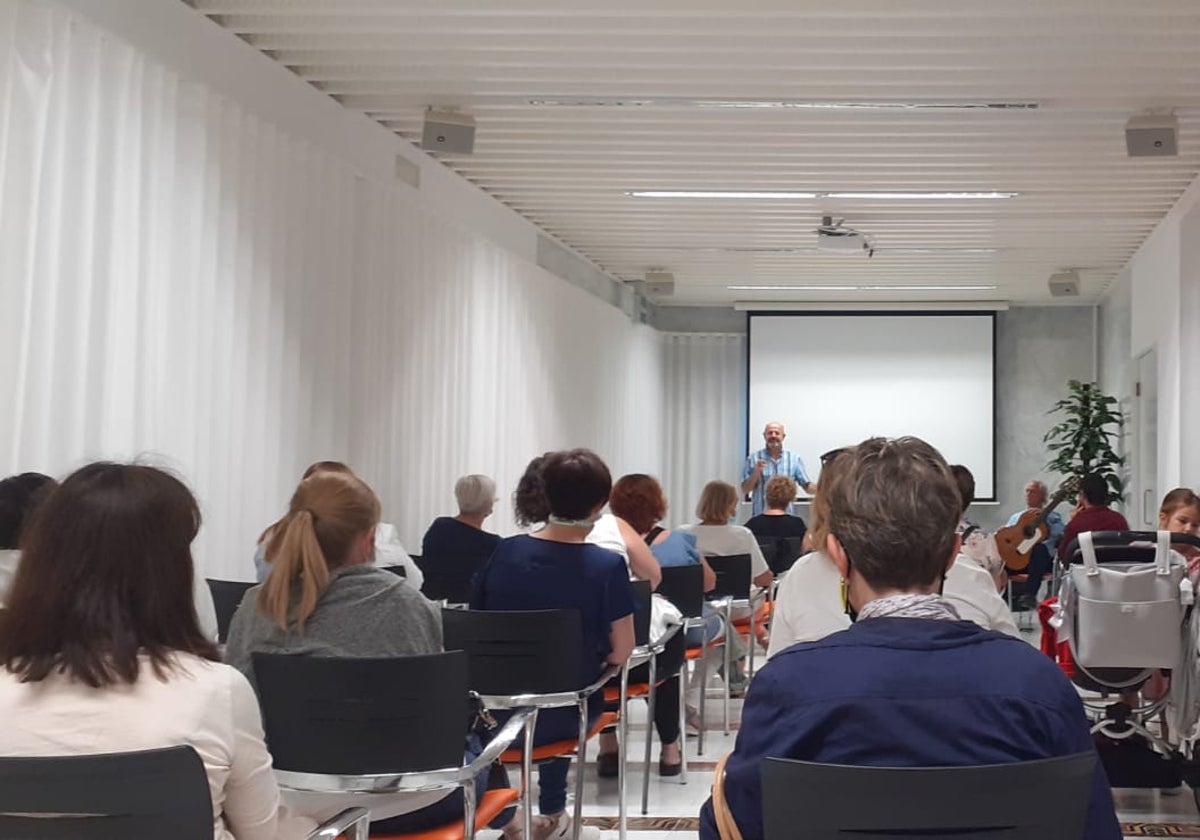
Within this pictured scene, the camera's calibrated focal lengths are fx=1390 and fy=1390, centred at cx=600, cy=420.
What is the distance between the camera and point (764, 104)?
24.1 feet

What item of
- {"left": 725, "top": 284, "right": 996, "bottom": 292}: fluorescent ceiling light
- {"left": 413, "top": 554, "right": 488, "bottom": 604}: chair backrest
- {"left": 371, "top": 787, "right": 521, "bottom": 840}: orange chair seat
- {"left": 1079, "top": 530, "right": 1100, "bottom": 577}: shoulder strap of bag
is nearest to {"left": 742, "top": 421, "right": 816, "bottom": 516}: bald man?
{"left": 725, "top": 284, "right": 996, "bottom": 292}: fluorescent ceiling light

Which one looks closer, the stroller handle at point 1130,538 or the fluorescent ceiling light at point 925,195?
the stroller handle at point 1130,538

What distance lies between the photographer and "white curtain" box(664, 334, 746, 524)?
53.2 feet

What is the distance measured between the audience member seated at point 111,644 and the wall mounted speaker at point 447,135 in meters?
5.65

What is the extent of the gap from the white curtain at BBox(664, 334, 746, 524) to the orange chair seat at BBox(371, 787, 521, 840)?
12.9 m

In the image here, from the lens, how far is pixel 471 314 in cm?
941

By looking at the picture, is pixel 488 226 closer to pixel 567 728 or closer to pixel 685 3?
pixel 685 3

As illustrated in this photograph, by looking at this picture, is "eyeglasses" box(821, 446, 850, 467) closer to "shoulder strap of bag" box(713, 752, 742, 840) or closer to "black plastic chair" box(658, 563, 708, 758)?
"shoulder strap of bag" box(713, 752, 742, 840)

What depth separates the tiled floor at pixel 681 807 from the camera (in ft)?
16.7

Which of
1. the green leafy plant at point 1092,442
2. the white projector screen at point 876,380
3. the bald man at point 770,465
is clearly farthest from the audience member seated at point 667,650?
the white projector screen at point 876,380

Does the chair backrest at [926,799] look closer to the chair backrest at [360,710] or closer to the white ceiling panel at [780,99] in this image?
the chair backrest at [360,710]

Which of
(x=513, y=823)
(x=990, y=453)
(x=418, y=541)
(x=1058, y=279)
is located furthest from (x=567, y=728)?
(x=990, y=453)

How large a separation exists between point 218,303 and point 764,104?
3.08m

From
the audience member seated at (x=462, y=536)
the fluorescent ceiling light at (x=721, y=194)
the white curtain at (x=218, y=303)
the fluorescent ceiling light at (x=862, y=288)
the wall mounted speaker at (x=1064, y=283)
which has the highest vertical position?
the fluorescent ceiling light at (x=721, y=194)
